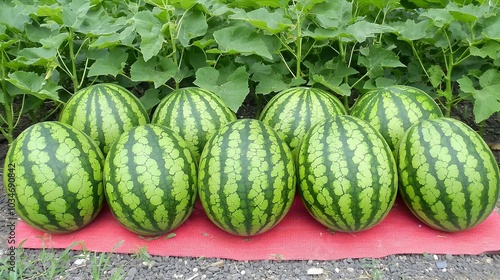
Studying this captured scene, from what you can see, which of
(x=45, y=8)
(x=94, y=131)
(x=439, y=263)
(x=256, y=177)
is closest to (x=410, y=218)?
(x=439, y=263)

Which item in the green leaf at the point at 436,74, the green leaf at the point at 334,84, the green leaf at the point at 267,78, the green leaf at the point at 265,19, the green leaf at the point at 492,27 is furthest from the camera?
the green leaf at the point at 436,74

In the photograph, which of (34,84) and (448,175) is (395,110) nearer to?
(448,175)

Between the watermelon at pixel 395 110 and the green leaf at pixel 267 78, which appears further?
the green leaf at pixel 267 78

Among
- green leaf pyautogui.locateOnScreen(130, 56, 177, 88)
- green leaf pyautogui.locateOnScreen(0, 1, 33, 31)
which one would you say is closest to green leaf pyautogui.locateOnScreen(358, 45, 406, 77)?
green leaf pyautogui.locateOnScreen(130, 56, 177, 88)

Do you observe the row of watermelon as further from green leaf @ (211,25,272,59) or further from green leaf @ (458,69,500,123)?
green leaf @ (211,25,272,59)

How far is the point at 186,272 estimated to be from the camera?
8.14ft

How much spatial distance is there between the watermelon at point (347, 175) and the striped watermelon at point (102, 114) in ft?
3.67

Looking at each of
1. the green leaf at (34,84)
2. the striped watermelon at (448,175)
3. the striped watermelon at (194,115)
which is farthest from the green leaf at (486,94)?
the green leaf at (34,84)

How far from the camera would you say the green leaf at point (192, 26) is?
10.7 feet

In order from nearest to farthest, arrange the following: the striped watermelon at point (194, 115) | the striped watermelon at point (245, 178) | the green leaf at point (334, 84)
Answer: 1. the striped watermelon at point (245, 178)
2. the striped watermelon at point (194, 115)
3. the green leaf at point (334, 84)

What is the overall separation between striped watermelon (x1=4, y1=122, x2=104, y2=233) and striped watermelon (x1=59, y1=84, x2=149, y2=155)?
265 mm

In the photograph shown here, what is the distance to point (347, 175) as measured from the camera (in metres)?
2.43

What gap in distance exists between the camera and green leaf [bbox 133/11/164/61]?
295 centimetres

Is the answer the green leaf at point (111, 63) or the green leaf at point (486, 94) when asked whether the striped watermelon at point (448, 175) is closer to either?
the green leaf at point (486, 94)
